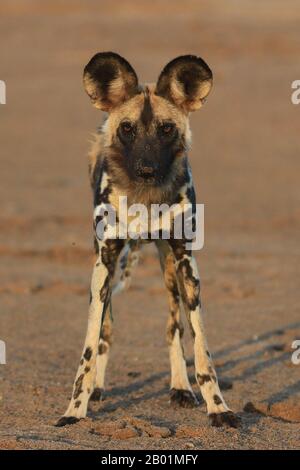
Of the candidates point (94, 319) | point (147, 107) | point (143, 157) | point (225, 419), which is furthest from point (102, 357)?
point (147, 107)

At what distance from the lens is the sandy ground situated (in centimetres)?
531

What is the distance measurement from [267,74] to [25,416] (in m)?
17.9

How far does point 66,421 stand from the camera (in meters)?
4.95

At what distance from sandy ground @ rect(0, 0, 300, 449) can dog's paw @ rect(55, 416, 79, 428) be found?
0.23 ft

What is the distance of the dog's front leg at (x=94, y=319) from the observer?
5.14 meters

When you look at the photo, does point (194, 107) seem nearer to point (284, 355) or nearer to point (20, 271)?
point (284, 355)

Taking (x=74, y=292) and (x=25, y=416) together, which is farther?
(x=74, y=292)

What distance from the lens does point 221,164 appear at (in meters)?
16.8

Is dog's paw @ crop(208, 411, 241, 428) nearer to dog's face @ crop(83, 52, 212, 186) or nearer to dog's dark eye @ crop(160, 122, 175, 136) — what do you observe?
Answer: dog's face @ crop(83, 52, 212, 186)

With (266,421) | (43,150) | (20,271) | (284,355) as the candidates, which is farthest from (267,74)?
(266,421)

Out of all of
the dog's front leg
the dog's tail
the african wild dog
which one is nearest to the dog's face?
the african wild dog

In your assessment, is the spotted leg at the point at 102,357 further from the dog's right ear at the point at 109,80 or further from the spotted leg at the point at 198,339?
the dog's right ear at the point at 109,80
